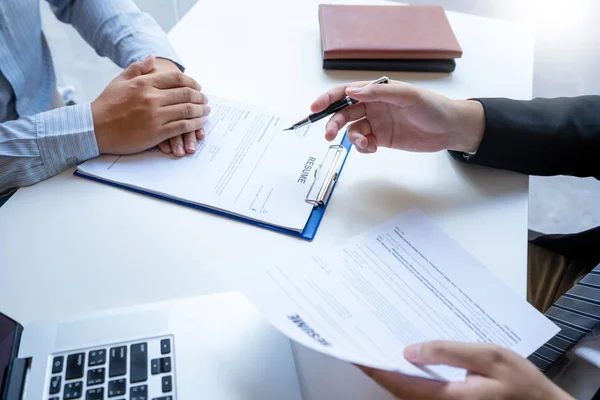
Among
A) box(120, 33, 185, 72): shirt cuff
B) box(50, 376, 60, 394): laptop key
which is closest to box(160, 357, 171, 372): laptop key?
box(50, 376, 60, 394): laptop key

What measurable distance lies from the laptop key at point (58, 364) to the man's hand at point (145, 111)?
325mm

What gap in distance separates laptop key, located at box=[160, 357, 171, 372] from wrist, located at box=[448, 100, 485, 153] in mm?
508

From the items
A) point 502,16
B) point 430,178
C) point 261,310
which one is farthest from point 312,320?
point 502,16

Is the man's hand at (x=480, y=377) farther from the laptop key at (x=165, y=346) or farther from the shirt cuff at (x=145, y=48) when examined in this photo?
the shirt cuff at (x=145, y=48)

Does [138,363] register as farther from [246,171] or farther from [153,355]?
[246,171]

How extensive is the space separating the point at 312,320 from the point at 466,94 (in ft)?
1.92

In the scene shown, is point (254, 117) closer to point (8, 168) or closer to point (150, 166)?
point (150, 166)

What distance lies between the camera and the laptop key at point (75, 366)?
0.49 meters

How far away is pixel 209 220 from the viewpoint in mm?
652

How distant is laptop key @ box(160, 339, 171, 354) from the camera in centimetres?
51

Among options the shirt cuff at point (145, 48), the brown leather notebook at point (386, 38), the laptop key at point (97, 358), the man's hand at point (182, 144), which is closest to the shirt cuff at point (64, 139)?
the man's hand at point (182, 144)

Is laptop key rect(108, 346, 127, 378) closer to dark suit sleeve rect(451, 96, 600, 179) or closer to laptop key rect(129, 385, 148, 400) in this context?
laptop key rect(129, 385, 148, 400)

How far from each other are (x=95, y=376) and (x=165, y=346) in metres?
0.07

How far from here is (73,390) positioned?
48cm
